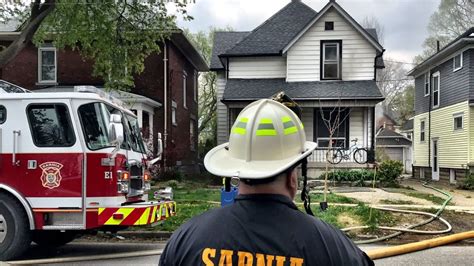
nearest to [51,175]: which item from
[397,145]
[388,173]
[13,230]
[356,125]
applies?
[13,230]

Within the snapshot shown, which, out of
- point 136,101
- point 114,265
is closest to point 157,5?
point 136,101

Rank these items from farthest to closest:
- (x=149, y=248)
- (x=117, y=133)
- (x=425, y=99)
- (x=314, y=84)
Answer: (x=425, y=99) < (x=314, y=84) < (x=149, y=248) < (x=117, y=133)

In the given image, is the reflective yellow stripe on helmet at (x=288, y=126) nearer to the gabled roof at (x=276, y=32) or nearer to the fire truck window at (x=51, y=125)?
the fire truck window at (x=51, y=125)

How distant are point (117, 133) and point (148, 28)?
8759mm

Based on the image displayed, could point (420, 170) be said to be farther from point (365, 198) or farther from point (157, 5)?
point (157, 5)

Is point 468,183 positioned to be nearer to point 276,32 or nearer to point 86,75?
point 276,32

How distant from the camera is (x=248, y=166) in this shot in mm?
1679

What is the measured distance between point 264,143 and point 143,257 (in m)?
6.37

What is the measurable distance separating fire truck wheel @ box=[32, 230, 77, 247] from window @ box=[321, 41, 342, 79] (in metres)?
14.8

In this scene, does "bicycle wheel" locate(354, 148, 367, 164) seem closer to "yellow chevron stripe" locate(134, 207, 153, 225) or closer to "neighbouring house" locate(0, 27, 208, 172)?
"neighbouring house" locate(0, 27, 208, 172)

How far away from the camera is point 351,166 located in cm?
1977

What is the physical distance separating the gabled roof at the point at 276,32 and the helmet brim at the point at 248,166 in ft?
63.7

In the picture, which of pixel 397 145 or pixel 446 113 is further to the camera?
pixel 397 145

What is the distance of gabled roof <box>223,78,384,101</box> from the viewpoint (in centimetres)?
1953
